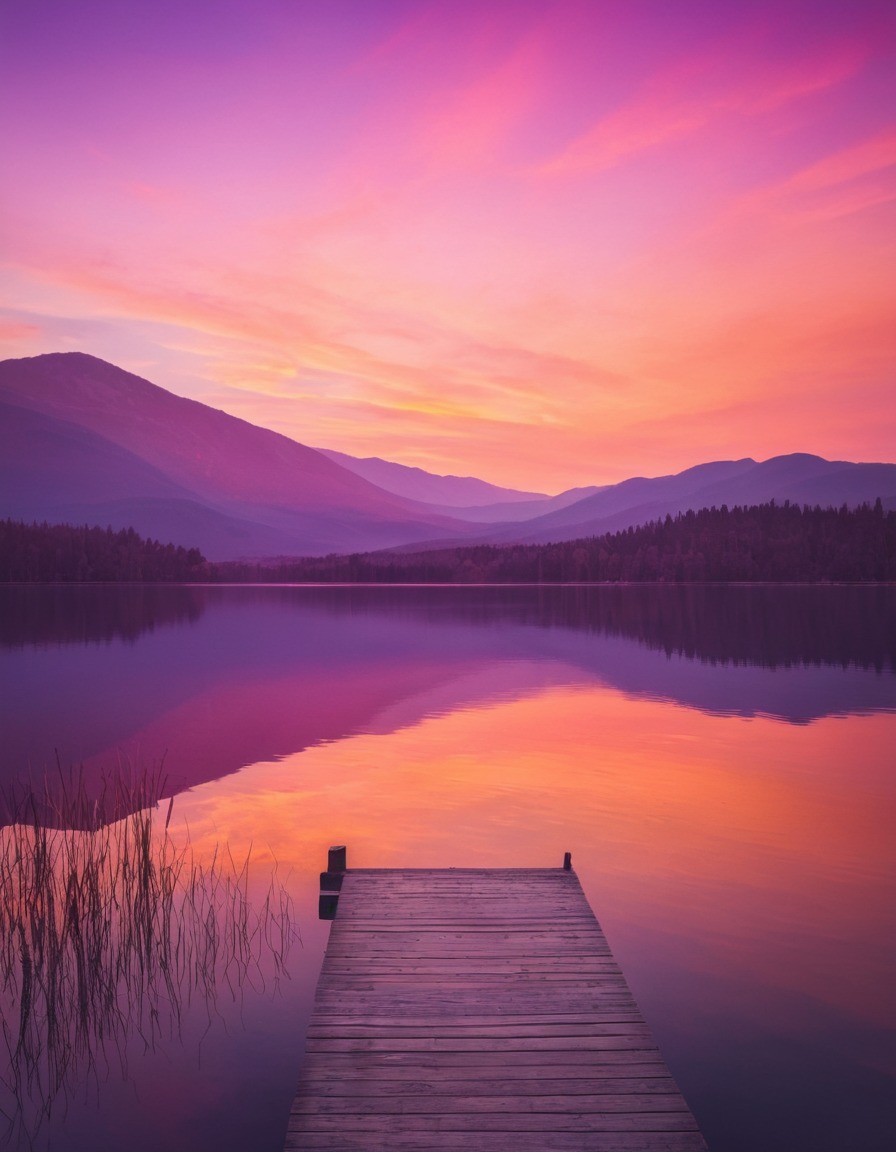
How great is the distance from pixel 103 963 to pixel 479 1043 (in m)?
7.40

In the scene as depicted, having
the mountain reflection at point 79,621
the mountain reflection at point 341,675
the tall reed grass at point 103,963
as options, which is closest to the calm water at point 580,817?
the tall reed grass at point 103,963

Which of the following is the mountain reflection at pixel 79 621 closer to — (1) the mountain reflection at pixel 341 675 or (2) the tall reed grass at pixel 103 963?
(1) the mountain reflection at pixel 341 675

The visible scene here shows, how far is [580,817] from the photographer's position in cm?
2530

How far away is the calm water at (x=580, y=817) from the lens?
11.7 m

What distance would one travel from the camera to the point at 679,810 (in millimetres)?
25859

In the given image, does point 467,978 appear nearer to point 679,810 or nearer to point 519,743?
point 679,810

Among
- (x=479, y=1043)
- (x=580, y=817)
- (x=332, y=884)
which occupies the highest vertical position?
(x=479, y=1043)

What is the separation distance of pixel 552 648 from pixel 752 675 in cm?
2244

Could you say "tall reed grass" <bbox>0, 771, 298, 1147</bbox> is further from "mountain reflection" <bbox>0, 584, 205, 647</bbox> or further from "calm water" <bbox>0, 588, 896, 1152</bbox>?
"mountain reflection" <bbox>0, 584, 205, 647</bbox>

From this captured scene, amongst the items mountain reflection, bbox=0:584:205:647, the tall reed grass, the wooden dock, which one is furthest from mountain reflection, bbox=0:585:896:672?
the tall reed grass

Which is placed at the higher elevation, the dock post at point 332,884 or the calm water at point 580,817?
the dock post at point 332,884

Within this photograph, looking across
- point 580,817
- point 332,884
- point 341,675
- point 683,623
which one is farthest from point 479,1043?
point 683,623

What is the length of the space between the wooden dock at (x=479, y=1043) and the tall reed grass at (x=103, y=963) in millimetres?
2374

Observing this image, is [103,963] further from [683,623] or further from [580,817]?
[683,623]
